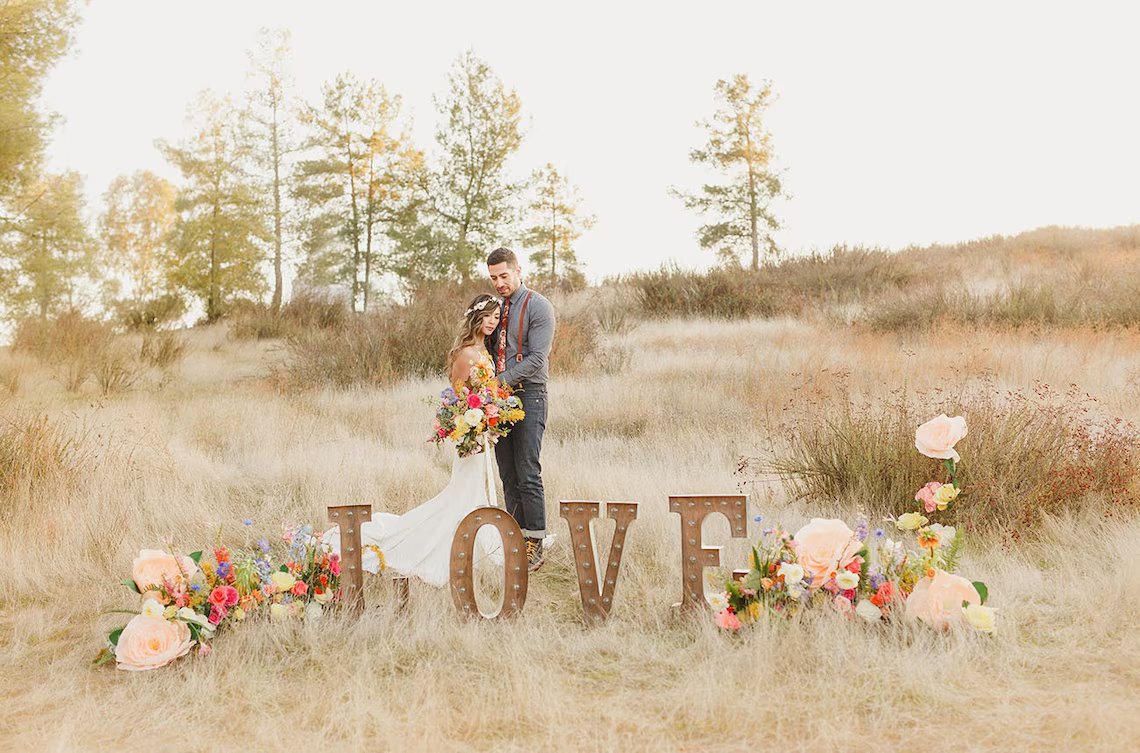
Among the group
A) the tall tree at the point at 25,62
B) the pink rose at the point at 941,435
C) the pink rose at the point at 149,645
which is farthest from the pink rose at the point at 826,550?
the tall tree at the point at 25,62

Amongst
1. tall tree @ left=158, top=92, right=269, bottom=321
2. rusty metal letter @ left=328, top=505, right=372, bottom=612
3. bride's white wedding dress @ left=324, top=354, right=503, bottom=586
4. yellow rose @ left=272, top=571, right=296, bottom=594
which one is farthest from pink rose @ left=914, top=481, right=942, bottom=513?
tall tree @ left=158, top=92, right=269, bottom=321

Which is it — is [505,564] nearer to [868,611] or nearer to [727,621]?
[727,621]

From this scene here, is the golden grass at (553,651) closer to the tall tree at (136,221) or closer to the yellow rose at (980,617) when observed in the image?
the yellow rose at (980,617)

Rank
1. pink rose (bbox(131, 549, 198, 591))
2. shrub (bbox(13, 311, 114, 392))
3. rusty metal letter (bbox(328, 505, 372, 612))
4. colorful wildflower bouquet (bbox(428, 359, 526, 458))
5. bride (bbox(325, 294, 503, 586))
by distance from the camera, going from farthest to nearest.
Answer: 1. shrub (bbox(13, 311, 114, 392))
2. bride (bbox(325, 294, 503, 586))
3. colorful wildflower bouquet (bbox(428, 359, 526, 458))
4. rusty metal letter (bbox(328, 505, 372, 612))
5. pink rose (bbox(131, 549, 198, 591))

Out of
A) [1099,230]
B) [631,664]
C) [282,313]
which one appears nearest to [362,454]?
[631,664]

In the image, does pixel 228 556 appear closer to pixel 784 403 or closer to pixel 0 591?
pixel 0 591

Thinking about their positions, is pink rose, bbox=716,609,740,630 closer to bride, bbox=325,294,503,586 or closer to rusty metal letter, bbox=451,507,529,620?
rusty metal letter, bbox=451,507,529,620

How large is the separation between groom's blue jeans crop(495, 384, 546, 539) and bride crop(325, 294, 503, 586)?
0.21m

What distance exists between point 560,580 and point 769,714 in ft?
7.32

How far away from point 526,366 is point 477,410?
1.54 feet

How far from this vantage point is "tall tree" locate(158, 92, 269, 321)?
2609cm

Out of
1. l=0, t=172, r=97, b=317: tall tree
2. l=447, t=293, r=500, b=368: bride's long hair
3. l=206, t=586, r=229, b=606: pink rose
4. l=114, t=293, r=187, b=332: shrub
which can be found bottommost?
l=206, t=586, r=229, b=606: pink rose

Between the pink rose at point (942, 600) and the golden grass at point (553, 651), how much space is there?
78mm

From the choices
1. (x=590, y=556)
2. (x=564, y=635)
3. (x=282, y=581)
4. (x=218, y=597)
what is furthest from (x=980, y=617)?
(x=218, y=597)
